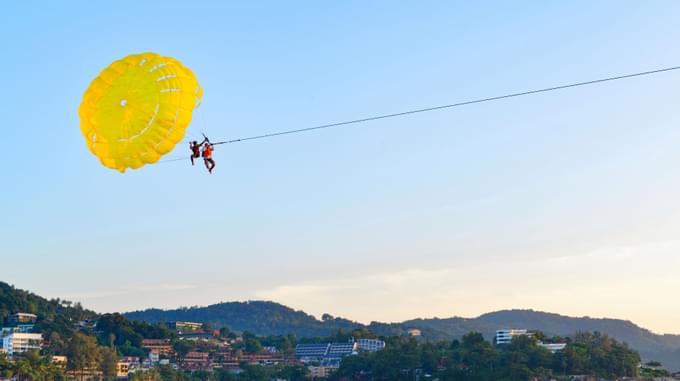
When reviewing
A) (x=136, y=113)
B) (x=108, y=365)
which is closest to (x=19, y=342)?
(x=108, y=365)

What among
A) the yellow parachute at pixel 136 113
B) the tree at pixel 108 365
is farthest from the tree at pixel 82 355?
the yellow parachute at pixel 136 113

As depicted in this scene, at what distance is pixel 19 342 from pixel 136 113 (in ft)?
512

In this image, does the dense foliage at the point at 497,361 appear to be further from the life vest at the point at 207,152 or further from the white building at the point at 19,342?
the life vest at the point at 207,152

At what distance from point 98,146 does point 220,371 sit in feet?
493

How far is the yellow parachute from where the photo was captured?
120 ft

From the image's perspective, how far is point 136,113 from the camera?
36.5 meters

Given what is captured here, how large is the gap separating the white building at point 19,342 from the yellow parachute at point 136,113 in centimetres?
15060

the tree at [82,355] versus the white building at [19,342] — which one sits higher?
the white building at [19,342]

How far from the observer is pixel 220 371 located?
597ft

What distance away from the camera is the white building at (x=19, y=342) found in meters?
178

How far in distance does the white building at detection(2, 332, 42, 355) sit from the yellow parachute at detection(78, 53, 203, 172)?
15060 cm

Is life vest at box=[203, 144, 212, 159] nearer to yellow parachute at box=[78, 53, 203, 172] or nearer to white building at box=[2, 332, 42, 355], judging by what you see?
yellow parachute at box=[78, 53, 203, 172]

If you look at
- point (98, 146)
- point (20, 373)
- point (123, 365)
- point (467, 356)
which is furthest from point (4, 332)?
point (98, 146)

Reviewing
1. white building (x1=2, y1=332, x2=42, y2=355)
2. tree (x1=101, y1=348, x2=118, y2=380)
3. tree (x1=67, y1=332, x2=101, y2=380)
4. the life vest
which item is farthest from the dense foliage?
the life vest
